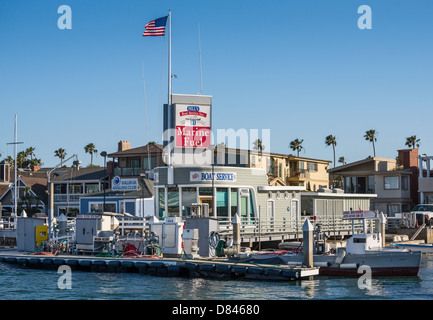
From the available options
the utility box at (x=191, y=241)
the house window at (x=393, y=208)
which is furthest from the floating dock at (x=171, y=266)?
the house window at (x=393, y=208)

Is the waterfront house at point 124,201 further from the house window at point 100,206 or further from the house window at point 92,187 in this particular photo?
the house window at point 92,187

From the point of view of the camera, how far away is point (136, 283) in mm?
29688

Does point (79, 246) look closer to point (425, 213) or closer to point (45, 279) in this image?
point (45, 279)

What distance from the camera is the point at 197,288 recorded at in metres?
28.2

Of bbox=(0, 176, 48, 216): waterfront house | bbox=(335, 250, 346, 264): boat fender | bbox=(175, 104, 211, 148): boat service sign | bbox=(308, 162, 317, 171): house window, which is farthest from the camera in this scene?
bbox=(308, 162, 317, 171): house window

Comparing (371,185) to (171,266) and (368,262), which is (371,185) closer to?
(368,262)

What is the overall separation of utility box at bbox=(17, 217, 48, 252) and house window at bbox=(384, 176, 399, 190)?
4251 centimetres

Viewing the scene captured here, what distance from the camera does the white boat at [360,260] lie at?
3156 cm

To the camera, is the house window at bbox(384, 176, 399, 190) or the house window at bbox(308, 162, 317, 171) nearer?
the house window at bbox(384, 176, 399, 190)

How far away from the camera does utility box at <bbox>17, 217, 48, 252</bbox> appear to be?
38375mm

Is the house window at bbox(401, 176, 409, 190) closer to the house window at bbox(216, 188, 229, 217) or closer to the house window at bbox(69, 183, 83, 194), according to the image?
the house window at bbox(216, 188, 229, 217)

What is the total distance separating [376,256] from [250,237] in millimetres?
10702

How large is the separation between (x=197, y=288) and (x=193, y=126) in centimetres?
2058

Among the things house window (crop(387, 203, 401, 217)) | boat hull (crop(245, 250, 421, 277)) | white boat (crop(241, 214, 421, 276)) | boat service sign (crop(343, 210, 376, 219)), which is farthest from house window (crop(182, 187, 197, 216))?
house window (crop(387, 203, 401, 217))
